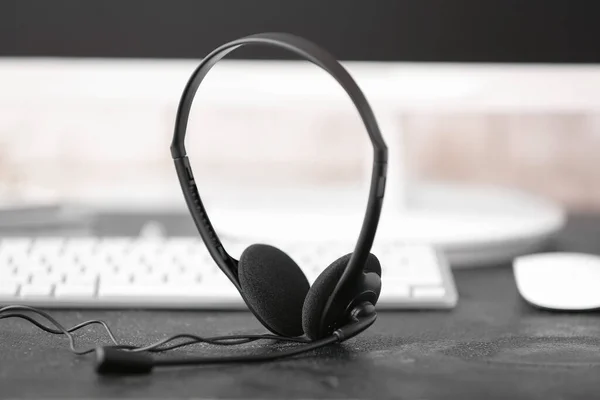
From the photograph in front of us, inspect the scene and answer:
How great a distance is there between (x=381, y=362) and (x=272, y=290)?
0.09m

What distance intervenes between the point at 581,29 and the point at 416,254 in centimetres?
27

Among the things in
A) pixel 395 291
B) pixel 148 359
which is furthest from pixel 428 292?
pixel 148 359

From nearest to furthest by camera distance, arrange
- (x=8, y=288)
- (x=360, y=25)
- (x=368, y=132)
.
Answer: (x=368, y=132)
(x=8, y=288)
(x=360, y=25)

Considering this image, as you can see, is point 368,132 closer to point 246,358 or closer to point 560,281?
point 246,358

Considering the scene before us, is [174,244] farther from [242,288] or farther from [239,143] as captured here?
[239,143]

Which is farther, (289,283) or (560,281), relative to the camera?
(560,281)

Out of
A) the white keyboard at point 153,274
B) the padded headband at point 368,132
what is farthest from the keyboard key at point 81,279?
the padded headband at point 368,132

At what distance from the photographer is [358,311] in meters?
0.52

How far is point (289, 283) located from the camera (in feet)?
1.80

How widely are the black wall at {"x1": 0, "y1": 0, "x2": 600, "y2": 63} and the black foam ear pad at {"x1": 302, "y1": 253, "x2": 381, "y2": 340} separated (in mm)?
319

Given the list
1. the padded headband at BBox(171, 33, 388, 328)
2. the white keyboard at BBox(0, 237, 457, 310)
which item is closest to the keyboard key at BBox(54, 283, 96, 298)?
the white keyboard at BBox(0, 237, 457, 310)

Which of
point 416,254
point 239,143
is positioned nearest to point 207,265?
point 416,254

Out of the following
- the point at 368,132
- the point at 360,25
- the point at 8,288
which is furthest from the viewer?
the point at 360,25

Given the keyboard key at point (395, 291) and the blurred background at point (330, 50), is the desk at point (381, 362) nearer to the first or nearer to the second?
the keyboard key at point (395, 291)
